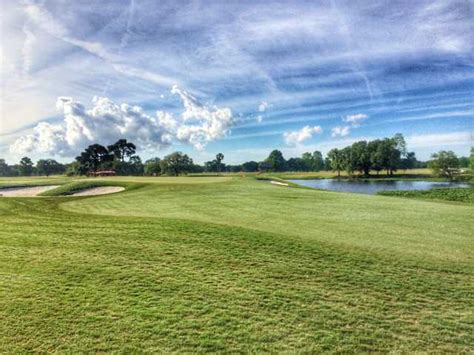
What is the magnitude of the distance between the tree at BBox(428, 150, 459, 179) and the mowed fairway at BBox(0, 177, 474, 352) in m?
67.3

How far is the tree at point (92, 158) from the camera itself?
85.1 metres

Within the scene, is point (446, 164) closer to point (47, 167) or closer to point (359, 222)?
point (359, 222)

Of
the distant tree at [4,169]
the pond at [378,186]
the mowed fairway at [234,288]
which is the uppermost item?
the distant tree at [4,169]

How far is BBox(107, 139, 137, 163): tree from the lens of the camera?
95125 mm

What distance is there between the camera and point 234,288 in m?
5.46

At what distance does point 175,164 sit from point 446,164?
75522 millimetres

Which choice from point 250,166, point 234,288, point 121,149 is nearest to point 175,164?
point 121,149

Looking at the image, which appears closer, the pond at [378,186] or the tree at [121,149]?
the pond at [378,186]

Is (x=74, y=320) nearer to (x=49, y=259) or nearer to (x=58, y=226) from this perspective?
(x=49, y=259)

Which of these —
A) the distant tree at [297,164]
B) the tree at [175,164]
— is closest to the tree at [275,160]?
the distant tree at [297,164]

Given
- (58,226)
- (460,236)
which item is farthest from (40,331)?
(460,236)

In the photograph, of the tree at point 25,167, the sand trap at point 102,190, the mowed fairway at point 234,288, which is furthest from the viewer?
the tree at point 25,167

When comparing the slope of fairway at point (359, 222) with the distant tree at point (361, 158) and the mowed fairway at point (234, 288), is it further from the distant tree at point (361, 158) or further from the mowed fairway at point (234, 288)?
the distant tree at point (361, 158)

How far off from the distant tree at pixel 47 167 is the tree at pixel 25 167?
Answer: 2.68 meters
